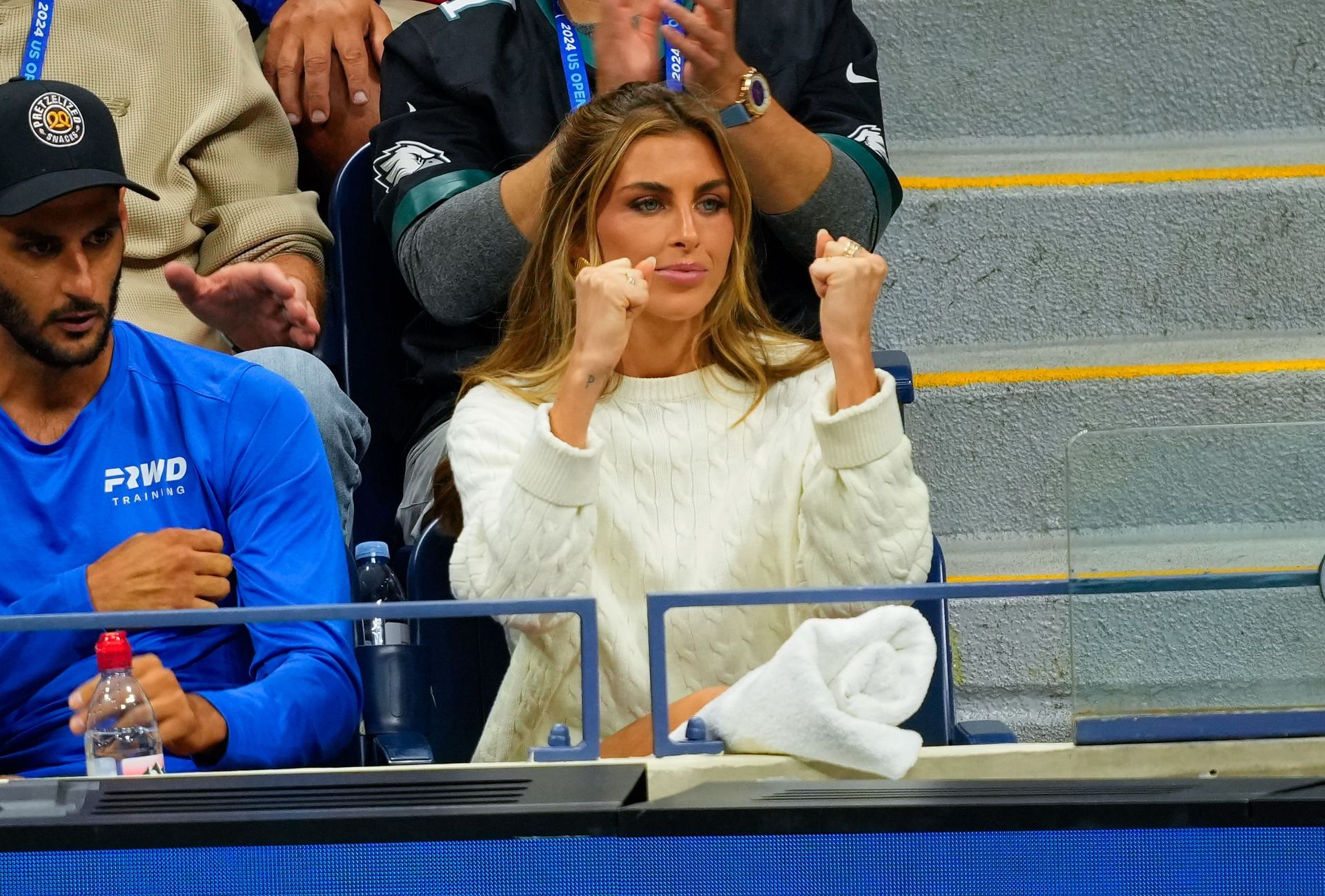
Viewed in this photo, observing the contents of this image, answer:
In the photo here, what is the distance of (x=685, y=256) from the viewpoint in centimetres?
182

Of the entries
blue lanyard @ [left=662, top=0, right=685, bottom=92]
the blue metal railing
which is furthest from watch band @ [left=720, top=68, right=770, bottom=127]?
the blue metal railing

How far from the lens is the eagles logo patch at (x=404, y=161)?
211cm

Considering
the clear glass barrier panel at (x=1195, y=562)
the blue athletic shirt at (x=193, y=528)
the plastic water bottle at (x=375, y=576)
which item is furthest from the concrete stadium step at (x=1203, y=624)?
the plastic water bottle at (x=375, y=576)

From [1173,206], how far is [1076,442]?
1438 millimetres

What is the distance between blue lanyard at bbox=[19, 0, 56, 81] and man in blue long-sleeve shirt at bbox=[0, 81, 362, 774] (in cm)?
48

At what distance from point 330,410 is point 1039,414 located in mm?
1020

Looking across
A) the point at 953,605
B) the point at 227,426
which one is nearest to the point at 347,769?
the point at 953,605

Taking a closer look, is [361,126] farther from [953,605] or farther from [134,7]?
[953,605]

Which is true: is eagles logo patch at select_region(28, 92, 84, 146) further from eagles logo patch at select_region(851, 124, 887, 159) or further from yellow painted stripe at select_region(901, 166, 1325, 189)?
yellow painted stripe at select_region(901, 166, 1325, 189)

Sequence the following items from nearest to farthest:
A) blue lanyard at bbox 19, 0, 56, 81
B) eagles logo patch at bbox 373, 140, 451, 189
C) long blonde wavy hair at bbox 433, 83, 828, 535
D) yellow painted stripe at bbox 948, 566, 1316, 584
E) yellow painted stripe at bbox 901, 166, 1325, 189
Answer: yellow painted stripe at bbox 948, 566, 1316, 584, long blonde wavy hair at bbox 433, 83, 828, 535, eagles logo patch at bbox 373, 140, 451, 189, blue lanyard at bbox 19, 0, 56, 81, yellow painted stripe at bbox 901, 166, 1325, 189

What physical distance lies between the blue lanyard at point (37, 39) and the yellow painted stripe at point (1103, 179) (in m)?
1.19

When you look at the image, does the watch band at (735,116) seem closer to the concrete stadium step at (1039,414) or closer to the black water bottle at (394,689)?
the concrete stadium step at (1039,414)

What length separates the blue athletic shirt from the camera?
4.96 ft

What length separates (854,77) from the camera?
223 cm
